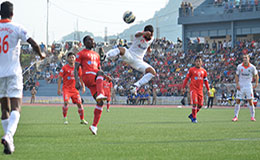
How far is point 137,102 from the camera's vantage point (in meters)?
43.7

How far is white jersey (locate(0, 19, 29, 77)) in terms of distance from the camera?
8.07 metres

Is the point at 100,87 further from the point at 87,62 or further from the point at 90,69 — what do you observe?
the point at 87,62

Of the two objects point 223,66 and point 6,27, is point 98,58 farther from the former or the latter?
point 223,66

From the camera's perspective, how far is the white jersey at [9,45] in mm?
8070

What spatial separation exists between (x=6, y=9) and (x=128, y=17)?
8589 millimetres

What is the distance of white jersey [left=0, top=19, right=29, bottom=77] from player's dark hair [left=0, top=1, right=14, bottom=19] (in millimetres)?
128

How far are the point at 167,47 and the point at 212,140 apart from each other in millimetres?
45359

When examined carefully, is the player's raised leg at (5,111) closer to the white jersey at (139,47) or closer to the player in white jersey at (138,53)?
the player in white jersey at (138,53)

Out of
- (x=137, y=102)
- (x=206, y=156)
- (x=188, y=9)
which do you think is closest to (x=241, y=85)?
(x=206, y=156)

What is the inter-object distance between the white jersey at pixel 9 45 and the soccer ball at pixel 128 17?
8450 mm

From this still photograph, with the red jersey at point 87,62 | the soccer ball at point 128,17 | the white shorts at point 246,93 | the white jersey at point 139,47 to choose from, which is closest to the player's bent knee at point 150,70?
the white jersey at point 139,47

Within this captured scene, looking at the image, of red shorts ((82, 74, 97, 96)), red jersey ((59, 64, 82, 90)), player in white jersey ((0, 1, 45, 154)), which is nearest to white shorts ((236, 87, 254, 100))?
red jersey ((59, 64, 82, 90))

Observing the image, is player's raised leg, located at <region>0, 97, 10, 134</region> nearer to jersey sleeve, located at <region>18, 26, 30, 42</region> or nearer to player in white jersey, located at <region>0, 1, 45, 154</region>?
player in white jersey, located at <region>0, 1, 45, 154</region>

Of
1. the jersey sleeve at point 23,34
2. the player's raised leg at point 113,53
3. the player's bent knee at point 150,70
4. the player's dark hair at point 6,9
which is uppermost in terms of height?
the player's dark hair at point 6,9
